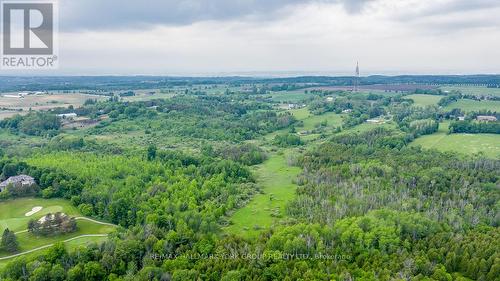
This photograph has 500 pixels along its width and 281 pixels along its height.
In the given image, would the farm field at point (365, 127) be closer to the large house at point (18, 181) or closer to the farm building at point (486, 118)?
the farm building at point (486, 118)

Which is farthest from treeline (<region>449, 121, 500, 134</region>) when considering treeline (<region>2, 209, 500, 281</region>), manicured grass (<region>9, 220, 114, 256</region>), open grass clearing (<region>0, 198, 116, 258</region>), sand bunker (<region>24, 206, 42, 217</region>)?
sand bunker (<region>24, 206, 42, 217</region>)

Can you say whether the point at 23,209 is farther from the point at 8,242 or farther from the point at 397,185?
the point at 397,185

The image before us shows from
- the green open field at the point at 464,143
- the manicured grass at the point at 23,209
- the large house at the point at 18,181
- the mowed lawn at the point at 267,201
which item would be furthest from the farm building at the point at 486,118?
the large house at the point at 18,181

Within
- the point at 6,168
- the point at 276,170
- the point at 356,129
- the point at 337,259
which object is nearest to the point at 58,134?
the point at 6,168

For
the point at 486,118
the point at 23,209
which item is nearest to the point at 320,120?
the point at 486,118

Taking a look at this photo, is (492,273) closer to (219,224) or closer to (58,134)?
(219,224)

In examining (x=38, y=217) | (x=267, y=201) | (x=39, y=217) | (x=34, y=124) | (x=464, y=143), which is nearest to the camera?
(x=39, y=217)
